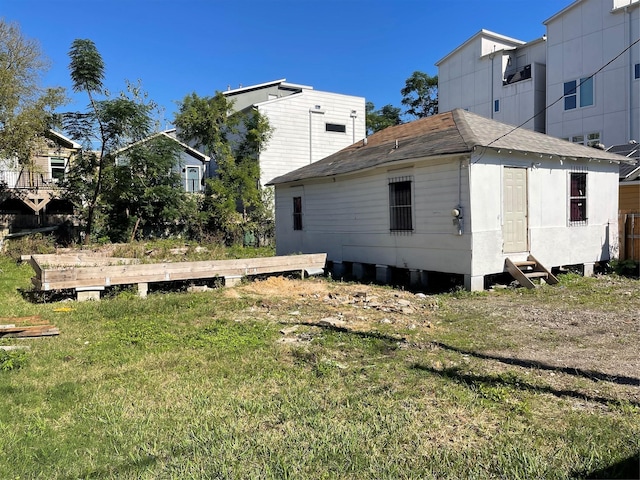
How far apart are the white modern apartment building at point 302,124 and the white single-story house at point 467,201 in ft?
38.1

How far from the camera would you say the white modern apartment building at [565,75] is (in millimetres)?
21953

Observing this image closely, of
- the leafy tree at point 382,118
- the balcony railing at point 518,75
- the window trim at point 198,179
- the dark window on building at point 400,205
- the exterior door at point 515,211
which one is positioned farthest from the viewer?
the leafy tree at point 382,118

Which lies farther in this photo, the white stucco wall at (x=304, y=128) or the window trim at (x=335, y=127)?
the window trim at (x=335, y=127)

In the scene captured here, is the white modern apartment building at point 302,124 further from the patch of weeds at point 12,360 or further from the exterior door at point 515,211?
the patch of weeds at point 12,360

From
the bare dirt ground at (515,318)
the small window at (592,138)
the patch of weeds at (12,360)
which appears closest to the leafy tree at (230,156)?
the bare dirt ground at (515,318)

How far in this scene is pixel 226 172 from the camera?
24.0 metres

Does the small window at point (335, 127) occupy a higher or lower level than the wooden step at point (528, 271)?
higher

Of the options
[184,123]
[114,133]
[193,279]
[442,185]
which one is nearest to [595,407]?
[442,185]

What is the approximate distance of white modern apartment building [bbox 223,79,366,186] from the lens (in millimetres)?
25672

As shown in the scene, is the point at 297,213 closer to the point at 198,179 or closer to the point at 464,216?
the point at 464,216

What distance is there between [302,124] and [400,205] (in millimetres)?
16346

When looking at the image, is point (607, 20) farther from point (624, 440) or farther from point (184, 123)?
point (624, 440)

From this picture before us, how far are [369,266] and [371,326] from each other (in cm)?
657

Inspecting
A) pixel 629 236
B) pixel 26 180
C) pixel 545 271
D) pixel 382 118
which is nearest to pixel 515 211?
pixel 545 271
